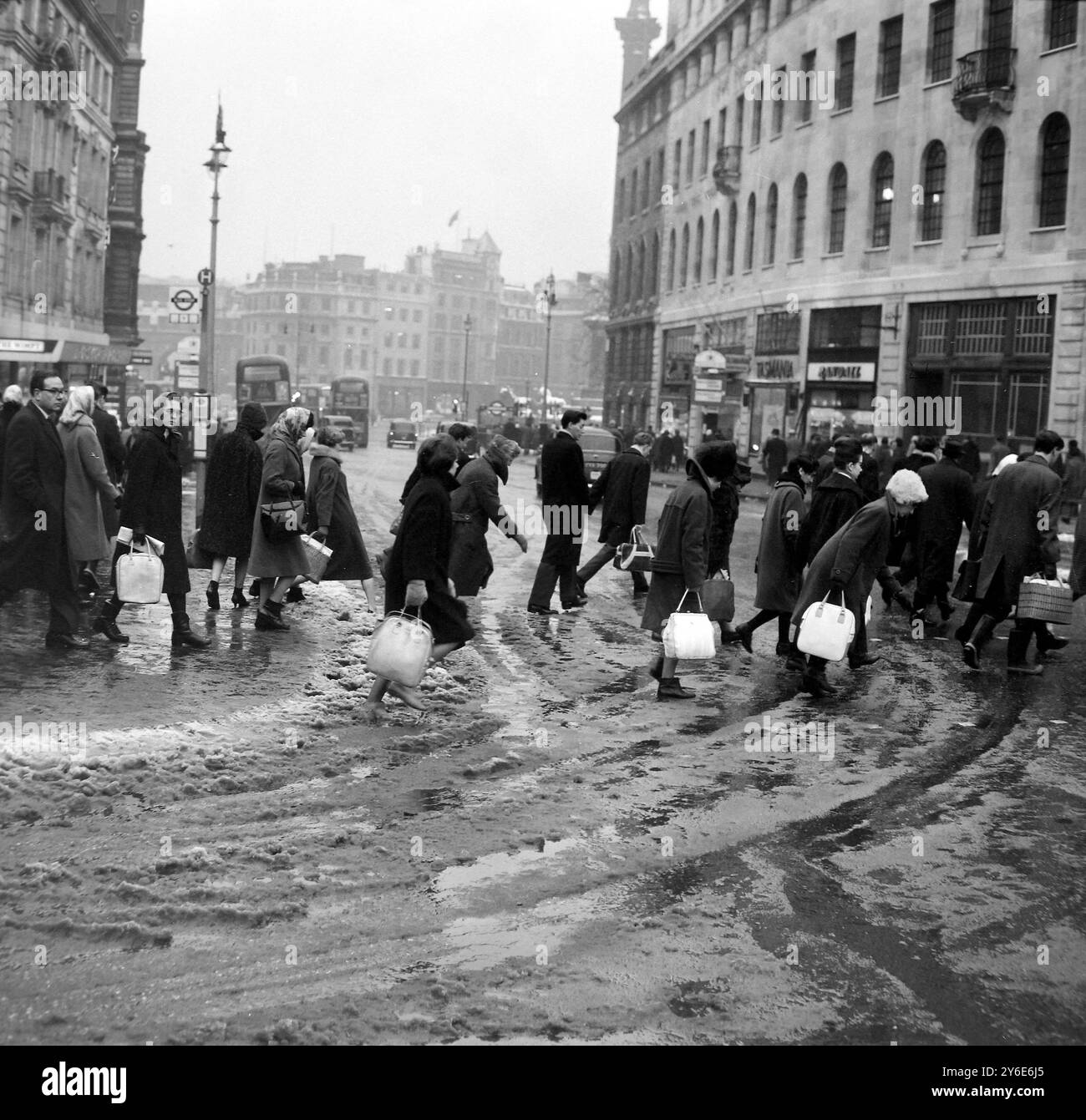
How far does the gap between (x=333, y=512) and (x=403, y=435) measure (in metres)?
60.0

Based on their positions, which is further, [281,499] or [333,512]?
[333,512]

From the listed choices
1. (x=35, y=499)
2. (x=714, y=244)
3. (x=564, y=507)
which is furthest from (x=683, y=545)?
(x=714, y=244)

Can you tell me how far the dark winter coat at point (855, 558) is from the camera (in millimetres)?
9555

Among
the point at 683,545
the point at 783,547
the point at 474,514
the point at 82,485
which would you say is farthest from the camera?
the point at 474,514

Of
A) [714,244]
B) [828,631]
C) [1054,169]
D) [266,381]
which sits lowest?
[828,631]

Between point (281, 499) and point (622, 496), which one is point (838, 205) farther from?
point (281, 499)

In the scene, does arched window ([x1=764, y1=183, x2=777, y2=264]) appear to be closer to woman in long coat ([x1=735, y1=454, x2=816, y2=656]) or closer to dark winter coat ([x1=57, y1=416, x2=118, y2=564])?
woman in long coat ([x1=735, y1=454, x2=816, y2=656])

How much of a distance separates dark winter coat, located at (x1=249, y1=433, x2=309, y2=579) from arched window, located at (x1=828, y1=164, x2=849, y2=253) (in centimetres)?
2873

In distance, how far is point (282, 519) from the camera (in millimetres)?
11820

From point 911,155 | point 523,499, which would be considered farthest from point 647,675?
point 911,155
